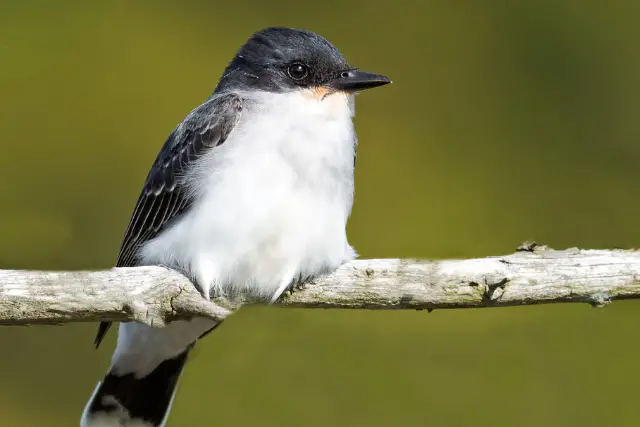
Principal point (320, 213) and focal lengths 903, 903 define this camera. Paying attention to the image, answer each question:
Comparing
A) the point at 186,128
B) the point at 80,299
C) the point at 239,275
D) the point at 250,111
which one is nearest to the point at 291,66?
the point at 250,111

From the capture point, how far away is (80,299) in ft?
9.19

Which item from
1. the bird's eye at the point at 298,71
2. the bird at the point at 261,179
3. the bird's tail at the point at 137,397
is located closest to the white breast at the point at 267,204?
the bird at the point at 261,179

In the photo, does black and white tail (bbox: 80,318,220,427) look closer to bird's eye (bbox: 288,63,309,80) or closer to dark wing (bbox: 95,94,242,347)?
dark wing (bbox: 95,94,242,347)

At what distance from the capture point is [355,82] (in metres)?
3.57

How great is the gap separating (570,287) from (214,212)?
1313 mm

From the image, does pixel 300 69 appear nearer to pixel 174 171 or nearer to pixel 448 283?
pixel 174 171

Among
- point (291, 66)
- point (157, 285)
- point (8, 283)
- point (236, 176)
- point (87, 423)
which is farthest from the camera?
point (87, 423)

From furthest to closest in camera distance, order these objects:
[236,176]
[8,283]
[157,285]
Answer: [236,176], [157,285], [8,283]

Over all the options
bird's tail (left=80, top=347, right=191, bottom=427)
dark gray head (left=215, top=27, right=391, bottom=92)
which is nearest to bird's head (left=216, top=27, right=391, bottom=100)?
dark gray head (left=215, top=27, right=391, bottom=92)

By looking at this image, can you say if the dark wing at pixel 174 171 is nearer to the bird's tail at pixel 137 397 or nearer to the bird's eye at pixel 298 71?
the bird's eye at pixel 298 71

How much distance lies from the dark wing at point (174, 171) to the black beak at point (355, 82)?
0.40 m

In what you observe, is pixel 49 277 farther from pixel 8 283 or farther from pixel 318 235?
pixel 318 235

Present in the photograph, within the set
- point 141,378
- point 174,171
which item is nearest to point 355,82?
point 174,171

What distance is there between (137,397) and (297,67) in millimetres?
1686
